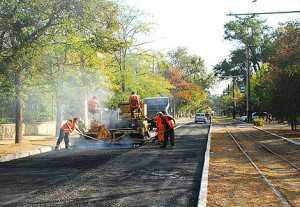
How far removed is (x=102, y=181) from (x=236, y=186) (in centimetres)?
325

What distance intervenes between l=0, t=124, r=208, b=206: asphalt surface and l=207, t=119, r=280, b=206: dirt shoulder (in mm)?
406

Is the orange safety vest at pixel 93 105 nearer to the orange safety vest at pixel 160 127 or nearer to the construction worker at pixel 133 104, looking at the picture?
the construction worker at pixel 133 104

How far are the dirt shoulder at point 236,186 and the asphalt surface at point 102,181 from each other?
0.41m

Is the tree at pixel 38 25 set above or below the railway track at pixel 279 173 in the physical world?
above

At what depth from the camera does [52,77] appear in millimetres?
29906

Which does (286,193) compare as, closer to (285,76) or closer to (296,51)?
(296,51)

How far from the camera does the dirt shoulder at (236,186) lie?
10258 mm

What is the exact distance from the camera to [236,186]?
12.3m

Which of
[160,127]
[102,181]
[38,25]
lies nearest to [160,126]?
[160,127]

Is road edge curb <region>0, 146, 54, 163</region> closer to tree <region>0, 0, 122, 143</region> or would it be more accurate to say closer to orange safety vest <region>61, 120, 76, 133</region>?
orange safety vest <region>61, 120, 76, 133</region>

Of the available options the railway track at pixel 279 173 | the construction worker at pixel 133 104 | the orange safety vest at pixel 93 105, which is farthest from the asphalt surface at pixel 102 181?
the construction worker at pixel 133 104

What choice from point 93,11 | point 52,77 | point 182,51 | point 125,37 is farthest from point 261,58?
point 93,11

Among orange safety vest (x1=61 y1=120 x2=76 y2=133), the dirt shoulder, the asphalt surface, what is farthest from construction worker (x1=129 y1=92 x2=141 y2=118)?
the dirt shoulder

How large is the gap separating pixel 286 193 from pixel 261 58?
8903 cm
